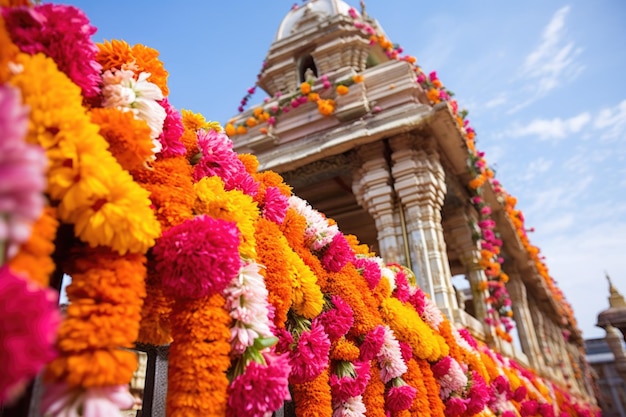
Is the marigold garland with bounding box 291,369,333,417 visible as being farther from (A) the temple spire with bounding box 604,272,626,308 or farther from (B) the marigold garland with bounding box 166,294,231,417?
(A) the temple spire with bounding box 604,272,626,308

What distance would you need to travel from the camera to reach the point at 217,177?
1195mm

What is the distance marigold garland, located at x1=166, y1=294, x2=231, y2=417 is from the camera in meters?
0.86

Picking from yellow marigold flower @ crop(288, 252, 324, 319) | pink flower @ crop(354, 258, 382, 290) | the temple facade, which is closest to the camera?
yellow marigold flower @ crop(288, 252, 324, 319)

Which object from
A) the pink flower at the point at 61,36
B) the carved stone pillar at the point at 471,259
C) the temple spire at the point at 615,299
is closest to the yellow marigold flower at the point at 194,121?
the pink flower at the point at 61,36

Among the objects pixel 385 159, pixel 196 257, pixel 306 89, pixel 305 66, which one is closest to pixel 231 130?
pixel 306 89

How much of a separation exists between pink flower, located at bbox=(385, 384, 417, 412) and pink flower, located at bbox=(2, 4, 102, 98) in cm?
162

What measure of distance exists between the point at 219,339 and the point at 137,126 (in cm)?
52

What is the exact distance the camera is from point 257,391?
2.93 ft

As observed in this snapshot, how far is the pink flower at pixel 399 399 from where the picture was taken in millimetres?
1752

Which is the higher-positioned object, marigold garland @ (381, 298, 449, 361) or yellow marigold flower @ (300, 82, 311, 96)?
yellow marigold flower @ (300, 82, 311, 96)

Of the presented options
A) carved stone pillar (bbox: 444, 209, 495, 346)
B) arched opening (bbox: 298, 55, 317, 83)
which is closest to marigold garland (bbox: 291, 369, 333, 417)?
carved stone pillar (bbox: 444, 209, 495, 346)

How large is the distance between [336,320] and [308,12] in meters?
9.32

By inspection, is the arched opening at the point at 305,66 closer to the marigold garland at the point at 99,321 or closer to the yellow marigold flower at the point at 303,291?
the yellow marigold flower at the point at 303,291

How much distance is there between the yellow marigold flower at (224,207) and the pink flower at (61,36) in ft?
1.16
